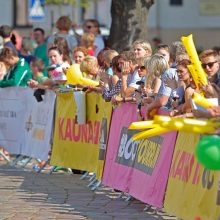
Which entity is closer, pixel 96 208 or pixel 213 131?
pixel 213 131

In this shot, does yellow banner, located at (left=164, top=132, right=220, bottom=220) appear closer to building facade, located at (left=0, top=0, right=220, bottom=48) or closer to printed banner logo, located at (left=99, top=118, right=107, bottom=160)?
printed banner logo, located at (left=99, top=118, right=107, bottom=160)

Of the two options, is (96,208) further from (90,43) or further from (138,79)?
(90,43)

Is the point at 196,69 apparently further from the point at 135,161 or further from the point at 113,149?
the point at 113,149

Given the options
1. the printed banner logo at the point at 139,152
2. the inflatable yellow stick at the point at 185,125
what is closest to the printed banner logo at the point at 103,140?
the printed banner logo at the point at 139,152

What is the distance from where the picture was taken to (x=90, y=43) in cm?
1770

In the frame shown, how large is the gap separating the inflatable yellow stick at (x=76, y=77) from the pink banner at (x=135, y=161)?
1685mm

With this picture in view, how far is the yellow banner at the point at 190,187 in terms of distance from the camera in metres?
9.27

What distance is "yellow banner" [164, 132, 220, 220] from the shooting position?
927 cm

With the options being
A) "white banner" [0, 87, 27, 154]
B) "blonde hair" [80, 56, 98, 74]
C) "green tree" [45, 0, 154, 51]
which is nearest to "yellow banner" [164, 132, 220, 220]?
"blonde hair" [80, 56, 98, 74]

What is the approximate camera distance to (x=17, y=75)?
17.2 m

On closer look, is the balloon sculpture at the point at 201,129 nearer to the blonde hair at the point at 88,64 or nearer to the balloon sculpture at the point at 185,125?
the balloon sculpture at the point at 185,125

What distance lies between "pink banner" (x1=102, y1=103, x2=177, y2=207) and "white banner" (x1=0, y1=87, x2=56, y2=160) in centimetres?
304

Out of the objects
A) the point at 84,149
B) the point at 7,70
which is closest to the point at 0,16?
the point at 7,70

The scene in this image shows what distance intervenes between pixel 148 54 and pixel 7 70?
17.6ft
